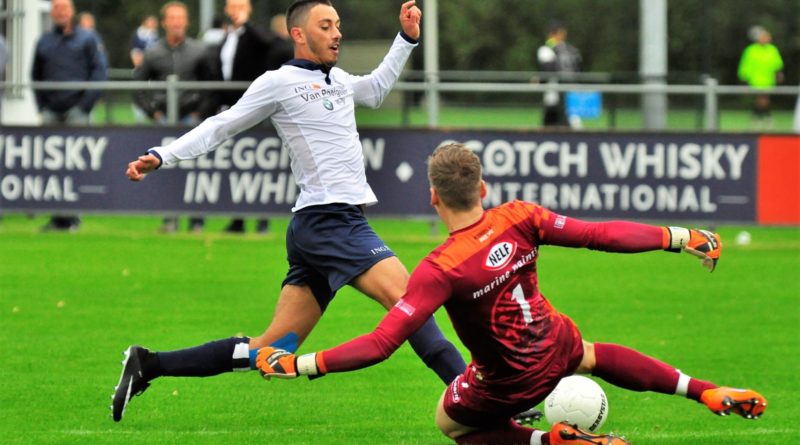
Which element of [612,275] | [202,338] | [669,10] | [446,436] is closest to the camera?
[446,436]

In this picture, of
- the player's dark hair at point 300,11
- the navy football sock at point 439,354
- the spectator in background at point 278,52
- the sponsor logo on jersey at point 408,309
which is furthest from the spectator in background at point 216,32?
the sponsor logo on jersey at point 408,309

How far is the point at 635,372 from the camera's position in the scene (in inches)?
263

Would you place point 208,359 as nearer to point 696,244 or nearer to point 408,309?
point 408,309

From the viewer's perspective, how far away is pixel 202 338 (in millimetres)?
10352

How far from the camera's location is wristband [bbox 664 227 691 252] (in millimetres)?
6461

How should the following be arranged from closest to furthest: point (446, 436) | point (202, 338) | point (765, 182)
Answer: point (446, 436) < point (202, 338) < point (765, 182)

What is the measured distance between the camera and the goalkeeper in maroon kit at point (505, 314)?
6.19 meters

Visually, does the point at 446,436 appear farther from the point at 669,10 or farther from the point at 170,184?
the point at 669,10

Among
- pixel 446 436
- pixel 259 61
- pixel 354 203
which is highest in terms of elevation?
pixel 259 61

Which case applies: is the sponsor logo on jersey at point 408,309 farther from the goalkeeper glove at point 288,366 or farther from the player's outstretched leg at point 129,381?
the player's outstretched leg at point 129,381

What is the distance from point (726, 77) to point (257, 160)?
107ft

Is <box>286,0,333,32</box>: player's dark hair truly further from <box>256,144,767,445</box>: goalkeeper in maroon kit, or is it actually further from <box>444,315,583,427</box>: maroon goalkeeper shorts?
<box>444,315,583,427</box>: maroon goalkeeper shorts

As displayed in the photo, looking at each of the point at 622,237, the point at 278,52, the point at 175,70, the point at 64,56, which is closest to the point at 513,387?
the point at 622,237

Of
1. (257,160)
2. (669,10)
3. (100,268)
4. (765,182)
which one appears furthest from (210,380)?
(669,10)
